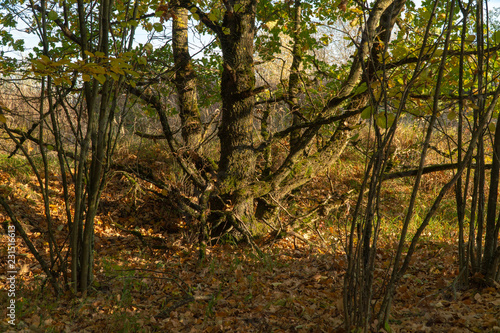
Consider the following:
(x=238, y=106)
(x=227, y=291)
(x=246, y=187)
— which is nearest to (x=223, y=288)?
(x=227, y=291)

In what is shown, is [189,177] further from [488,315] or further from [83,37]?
[488,315]

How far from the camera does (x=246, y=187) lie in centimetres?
506

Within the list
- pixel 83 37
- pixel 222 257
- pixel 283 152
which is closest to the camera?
pixel 83 37

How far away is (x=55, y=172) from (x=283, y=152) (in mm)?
4541

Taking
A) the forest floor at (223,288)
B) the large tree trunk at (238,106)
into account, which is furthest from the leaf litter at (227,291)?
the large tree trunk at (238,106)

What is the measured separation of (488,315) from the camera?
239 cm

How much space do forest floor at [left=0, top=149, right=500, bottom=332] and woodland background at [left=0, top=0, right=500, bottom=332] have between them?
22 mm

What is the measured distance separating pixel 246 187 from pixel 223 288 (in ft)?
5.78

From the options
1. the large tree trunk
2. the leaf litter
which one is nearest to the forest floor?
the leaf litter

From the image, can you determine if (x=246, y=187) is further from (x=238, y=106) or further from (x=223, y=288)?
(x=223, y=288)

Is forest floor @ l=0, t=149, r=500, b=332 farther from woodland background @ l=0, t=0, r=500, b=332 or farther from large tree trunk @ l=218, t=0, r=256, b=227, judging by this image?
large tree trunk @ l=218, t=0, r=256, b=227

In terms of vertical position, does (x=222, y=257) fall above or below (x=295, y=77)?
below

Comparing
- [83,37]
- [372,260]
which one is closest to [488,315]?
[372,260]

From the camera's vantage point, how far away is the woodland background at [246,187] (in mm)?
2273
